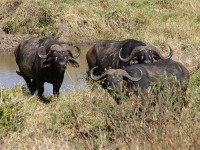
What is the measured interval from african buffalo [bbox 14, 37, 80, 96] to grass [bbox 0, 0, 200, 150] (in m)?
0.55

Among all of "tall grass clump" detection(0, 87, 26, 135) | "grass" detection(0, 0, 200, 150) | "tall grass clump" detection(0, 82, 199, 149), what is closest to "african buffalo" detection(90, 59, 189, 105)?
"grass" detection(0, 0, 200, 150)

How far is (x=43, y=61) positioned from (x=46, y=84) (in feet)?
9.33

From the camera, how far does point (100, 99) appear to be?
7.85 metres

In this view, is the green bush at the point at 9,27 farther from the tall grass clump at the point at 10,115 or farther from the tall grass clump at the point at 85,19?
the tall grass clump at the point at 10,115

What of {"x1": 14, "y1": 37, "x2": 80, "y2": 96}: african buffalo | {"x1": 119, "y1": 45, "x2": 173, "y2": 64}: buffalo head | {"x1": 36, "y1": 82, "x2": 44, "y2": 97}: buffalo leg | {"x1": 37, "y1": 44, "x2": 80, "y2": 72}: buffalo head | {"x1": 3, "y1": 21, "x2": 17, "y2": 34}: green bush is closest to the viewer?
{"x1": 119, "y1": 45, "x2": 173, "y2": 64}: buffalo head

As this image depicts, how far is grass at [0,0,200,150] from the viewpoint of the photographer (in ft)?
17.0

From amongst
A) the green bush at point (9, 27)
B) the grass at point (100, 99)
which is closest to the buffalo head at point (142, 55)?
the grass at point (100, 99)

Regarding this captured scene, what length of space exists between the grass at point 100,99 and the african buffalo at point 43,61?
1.79ft

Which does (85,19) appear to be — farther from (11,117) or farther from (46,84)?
(11,117)

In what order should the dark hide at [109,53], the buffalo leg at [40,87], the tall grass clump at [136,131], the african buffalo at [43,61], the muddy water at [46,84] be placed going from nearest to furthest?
the tall grass clump at [136,131] → the african buffalo at [43,61] → the dark hide at [109,53] → the buffalo leg at [40,87] → the muddy water at [46,84]

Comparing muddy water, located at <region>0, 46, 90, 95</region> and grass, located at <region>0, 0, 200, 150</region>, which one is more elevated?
grass, located at <region>0, 0, 200, 150</region>

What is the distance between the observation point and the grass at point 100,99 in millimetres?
5168

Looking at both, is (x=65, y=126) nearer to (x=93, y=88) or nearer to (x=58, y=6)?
(x=93, y=88)

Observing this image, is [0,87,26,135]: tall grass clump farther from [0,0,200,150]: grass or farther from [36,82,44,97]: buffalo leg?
[36,82,44,97]: buffalo leg
